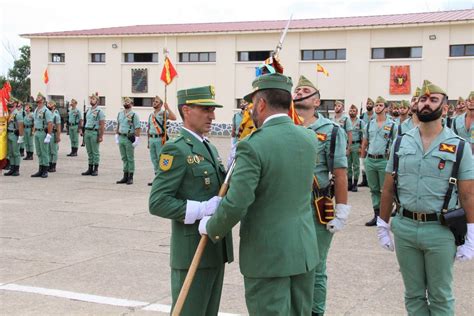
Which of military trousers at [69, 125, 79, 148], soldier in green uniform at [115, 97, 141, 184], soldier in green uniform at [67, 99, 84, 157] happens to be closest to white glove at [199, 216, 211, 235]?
soldier in green uniform at [115, 97, 141, 184]

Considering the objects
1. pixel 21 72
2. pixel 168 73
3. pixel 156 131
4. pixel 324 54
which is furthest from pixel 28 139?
pixel 21 72

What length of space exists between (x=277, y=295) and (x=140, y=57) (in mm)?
37781

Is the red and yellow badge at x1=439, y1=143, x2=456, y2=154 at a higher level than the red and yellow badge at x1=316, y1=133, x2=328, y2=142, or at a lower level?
lower

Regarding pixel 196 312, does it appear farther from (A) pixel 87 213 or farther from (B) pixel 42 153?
(B) pixel 42 153

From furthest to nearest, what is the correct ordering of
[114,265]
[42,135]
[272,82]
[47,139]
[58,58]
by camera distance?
[58,58] < [42,135] < [47,139] < [114,265] < [272,82]

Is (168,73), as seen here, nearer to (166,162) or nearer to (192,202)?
(166,162)

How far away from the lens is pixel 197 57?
38.4 m

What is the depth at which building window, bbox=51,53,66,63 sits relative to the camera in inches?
1665

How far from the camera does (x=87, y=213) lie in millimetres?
10484

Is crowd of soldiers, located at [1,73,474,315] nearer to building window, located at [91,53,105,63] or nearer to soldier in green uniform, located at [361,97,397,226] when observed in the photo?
soldier in green uniform, located at [361,97,397,226]

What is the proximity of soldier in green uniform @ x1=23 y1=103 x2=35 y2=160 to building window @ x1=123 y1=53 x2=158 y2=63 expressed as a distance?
66.5 feet

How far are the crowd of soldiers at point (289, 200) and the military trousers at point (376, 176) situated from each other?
446 cm

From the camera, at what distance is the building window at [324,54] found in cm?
3447

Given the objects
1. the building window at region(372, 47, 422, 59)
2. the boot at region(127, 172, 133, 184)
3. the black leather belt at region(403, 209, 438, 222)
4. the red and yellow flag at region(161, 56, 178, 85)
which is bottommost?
the boot at region(127, 172, 133, 184)
